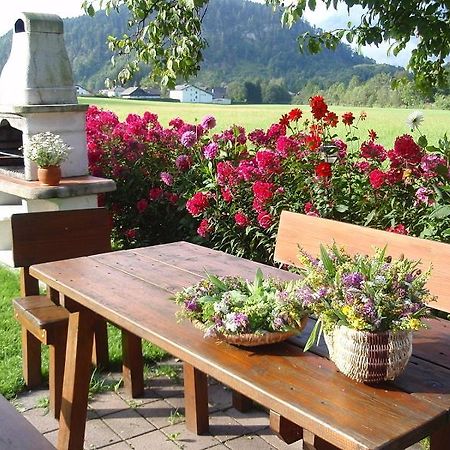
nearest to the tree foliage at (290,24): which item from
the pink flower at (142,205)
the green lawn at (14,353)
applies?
the pink flower at (142,205)

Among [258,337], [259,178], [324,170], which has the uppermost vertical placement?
[324,170]

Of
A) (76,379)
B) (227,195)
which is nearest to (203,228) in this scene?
(227,195)

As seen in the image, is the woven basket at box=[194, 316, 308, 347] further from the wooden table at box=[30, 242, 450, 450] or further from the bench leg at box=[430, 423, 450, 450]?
the bench leg at box=[430, 423, 450, 450]

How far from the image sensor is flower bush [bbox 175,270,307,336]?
1.74m

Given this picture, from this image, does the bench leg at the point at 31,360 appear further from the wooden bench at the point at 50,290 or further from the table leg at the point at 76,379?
the table leg at the point at 76,379

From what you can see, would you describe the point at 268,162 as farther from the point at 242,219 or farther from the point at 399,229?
the point at 399,229

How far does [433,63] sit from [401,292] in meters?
4.91

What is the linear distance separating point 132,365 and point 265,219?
1503 mm

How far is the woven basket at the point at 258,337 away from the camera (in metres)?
1.74

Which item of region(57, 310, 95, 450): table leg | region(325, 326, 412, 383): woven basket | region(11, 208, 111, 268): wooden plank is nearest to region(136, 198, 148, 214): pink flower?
region(11, 208, 111, 268): wooden plank

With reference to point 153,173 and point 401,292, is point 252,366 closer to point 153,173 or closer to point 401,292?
point 401,292

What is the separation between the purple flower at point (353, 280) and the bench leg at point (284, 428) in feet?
1.80

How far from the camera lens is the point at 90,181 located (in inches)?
220

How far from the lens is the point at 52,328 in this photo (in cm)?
288
